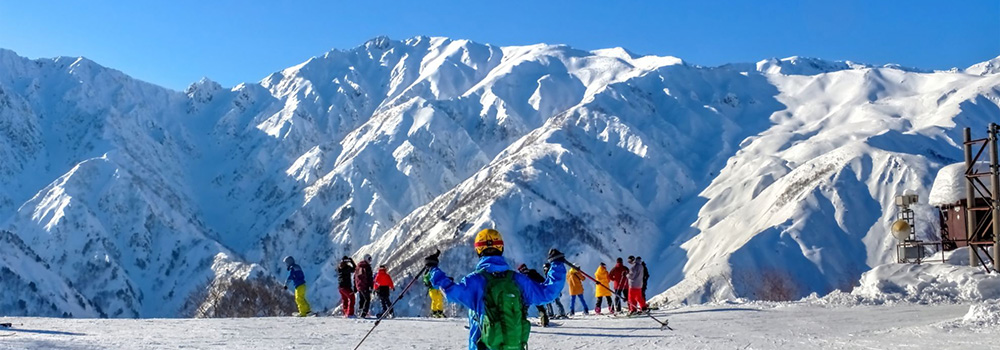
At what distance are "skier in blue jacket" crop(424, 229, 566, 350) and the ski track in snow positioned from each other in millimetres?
8092

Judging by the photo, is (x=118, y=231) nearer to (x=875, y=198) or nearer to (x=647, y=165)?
(x=647, y=165)

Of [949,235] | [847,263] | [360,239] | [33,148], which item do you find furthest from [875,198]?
[33,148]

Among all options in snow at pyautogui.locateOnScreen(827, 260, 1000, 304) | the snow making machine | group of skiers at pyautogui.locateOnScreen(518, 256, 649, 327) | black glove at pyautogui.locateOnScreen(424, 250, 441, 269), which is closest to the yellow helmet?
black glove at pyautogui.locateOnScreen(424, 250, 441, 269)

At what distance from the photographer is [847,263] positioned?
97.1 meters

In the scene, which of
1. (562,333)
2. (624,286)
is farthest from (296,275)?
(624,286)

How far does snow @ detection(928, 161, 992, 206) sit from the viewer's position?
49.4 meters

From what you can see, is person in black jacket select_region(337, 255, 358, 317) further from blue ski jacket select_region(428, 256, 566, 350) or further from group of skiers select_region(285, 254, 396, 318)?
blue ski jacket select_region(428, 256, 566, 350)

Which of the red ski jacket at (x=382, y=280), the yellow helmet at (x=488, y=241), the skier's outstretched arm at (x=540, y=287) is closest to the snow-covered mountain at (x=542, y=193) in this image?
the red ski jacket at (x=382, y=280)

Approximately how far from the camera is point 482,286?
816 cm

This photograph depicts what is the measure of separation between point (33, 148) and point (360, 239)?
9093 centimetres

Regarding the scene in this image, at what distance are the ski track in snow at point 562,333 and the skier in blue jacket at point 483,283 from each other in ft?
26.5

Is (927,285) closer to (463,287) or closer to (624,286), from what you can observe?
(624,286)

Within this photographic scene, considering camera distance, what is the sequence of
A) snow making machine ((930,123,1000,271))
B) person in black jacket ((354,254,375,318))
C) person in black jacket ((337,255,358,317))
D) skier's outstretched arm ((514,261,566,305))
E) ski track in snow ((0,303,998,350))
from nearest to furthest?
skier's outstretched arm ((514,261,566,305)) < ski track in snow ((0,303,998,350)) < person in black jacket ((337,255,358,317)) < person in black jacket ((354,254,375,318)) < snow making machine ((930,123,1000,271))

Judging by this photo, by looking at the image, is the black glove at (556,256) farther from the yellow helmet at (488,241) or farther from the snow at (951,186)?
the snow at (951,186)
